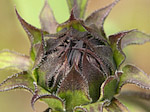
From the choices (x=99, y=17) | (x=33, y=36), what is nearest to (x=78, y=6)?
(x=99, y=17)

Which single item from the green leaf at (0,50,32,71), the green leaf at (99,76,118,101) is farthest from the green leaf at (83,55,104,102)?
the green leaf at (0,50,32,71)

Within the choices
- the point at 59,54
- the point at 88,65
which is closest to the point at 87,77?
the point at 88,65

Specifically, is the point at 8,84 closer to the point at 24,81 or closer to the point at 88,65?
the point at 24,81

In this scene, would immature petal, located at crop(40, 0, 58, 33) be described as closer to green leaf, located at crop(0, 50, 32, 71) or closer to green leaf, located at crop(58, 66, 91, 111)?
green leaf, located at crop(0, 50, 32, 71)

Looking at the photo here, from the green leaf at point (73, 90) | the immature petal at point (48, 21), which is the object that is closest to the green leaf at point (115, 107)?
the green leaf at point (73, 90)

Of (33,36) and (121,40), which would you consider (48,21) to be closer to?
(33,36)

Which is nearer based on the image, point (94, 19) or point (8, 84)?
point (8, 84)

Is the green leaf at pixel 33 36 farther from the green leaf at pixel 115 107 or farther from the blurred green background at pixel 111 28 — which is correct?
the blurred green background at pixel 111 28
